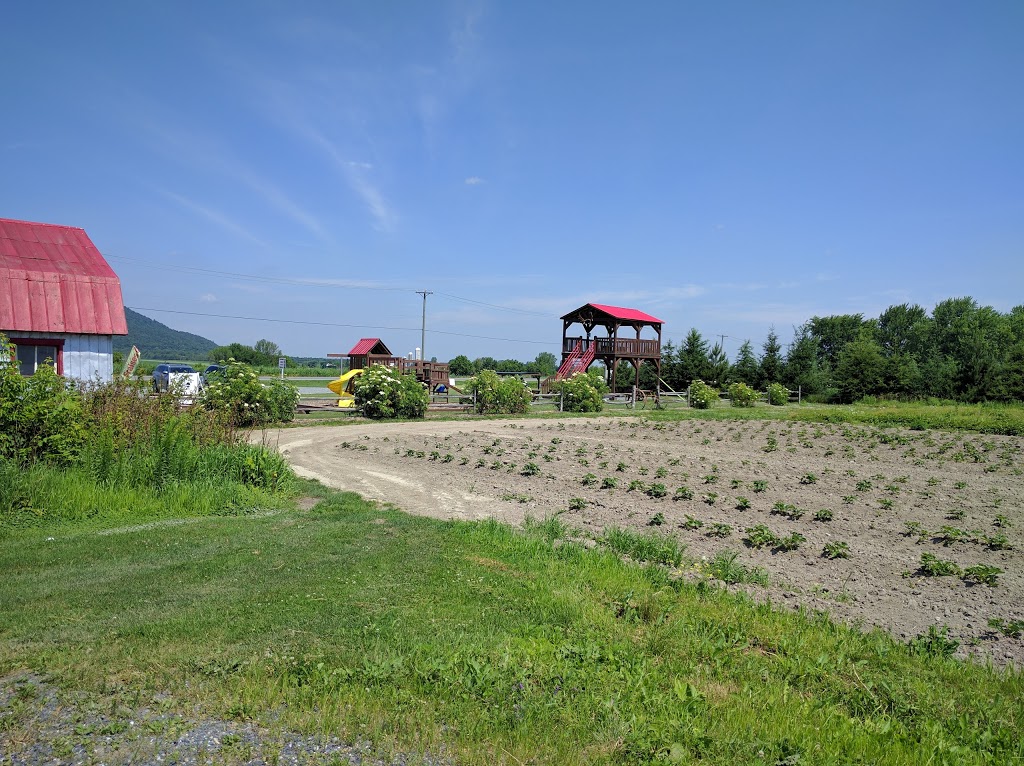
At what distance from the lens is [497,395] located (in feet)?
93.9

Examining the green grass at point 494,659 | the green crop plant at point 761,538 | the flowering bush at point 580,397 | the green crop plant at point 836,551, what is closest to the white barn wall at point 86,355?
the green grass at point 494,659

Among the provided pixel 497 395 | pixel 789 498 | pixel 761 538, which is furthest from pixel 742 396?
pixel 761 538

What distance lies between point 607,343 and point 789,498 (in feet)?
101

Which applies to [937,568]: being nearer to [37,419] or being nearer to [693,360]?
[37,419]

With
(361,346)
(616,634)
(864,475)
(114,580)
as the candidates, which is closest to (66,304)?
(114,580)

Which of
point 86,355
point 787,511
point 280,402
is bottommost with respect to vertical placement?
point 787,511

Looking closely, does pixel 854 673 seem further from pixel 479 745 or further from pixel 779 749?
pixel 479 745

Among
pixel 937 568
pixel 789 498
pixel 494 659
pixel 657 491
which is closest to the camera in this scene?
pixel 494 659

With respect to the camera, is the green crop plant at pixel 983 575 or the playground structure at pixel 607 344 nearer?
the green crop plant at pixel 983 575

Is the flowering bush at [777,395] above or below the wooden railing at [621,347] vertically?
below

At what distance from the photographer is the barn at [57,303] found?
13852 millimetres

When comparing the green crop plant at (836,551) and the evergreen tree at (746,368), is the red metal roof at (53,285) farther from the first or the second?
the evergreen tree at (746,368)

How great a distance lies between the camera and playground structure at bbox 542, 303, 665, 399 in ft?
132

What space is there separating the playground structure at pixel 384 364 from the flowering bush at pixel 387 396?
22.8ft
